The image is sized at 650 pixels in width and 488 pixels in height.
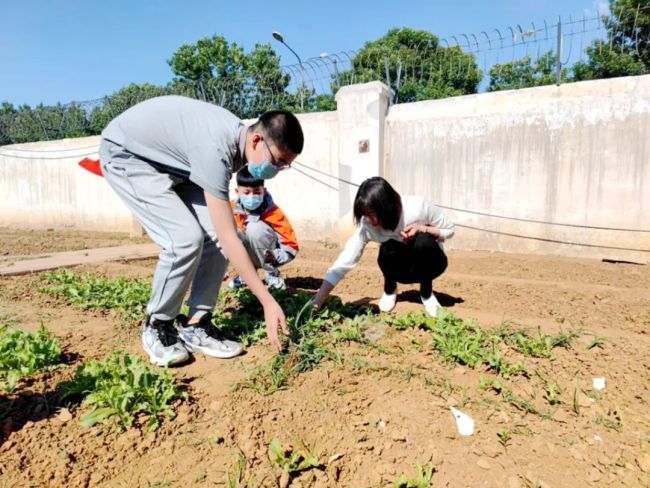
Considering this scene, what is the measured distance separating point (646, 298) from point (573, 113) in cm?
302

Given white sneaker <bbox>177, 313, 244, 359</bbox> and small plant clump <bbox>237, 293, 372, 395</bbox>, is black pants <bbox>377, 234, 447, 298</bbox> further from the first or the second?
white sneaker <bbox>177, 313, 244, 359</bbox>

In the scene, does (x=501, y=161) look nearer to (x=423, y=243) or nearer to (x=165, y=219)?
(x=423, y=243)

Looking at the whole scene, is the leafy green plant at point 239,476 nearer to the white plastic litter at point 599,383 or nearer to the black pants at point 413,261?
the white plastic litter at point 599,383

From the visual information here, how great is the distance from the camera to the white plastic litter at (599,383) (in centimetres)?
205

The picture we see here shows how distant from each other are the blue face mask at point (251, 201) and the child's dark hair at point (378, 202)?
3.66ft

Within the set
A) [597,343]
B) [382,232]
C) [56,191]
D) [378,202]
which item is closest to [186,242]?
[378,202]

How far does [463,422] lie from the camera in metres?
1.79

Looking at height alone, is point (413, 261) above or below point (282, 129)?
below

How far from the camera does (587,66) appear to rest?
61.8 feet

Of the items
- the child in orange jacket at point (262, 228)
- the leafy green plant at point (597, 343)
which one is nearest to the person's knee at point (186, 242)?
the child in orange jacket at point (262, 228)

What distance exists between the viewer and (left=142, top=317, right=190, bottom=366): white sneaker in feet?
7.50

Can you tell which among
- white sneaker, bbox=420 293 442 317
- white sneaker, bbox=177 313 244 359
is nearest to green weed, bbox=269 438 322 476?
white sneaker, bbox=177 313 244 359

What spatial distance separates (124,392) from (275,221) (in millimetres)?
2058

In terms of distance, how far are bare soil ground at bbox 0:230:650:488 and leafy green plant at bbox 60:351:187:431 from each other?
2.3 inches
